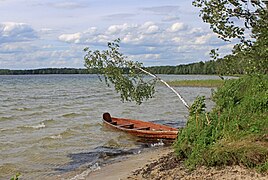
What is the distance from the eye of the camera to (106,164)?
12.3 meters

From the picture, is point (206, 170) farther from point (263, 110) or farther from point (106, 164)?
point (106, 164)

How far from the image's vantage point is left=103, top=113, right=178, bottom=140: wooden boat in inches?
624

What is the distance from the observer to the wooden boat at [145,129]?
624 inches

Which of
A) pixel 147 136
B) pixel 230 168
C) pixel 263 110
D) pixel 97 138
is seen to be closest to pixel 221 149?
pixel 230 168

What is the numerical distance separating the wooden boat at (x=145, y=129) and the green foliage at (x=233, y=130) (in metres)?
5.28

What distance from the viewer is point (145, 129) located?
17.5 m

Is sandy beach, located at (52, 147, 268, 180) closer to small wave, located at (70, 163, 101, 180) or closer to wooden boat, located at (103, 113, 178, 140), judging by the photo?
small wave, located at (70, 163, 101, 180)

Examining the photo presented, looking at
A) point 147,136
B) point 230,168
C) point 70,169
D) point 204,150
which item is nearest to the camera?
point 230,168

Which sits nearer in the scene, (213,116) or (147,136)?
(213,116)

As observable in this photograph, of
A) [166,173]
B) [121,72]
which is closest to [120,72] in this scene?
[121,72]

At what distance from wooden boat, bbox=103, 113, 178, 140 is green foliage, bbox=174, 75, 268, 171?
5.28 m

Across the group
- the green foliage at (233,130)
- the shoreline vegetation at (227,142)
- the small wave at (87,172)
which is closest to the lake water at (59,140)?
the small wave at (87,172)

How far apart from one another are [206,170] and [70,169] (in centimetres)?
555

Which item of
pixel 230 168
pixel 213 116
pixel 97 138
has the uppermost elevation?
pixel 213 116
